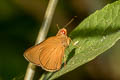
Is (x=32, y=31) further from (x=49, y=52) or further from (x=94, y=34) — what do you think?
(x=94, y=34)

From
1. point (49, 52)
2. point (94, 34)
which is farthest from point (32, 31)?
point (94, 34)

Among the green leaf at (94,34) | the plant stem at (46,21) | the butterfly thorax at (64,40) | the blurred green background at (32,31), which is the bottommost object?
the blurred green background at (32,31)

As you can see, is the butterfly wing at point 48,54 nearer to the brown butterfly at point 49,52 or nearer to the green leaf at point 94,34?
the brown butterfly at point 49,52

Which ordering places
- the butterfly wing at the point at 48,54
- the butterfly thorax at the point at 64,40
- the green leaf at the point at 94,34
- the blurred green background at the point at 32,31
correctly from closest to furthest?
the green leaf at the point at 94,34 → the butterfly wing at the point at 48,54 → the butterfly thorax at the point at 64,40 → the blurred green background at the point at 32,31

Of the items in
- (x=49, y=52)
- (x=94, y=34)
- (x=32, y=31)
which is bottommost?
(x=32, y=31)

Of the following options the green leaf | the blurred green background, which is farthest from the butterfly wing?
the blurred green background

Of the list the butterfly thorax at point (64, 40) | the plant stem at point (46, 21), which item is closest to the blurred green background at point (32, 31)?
the butterfly thorax at point (64, 40)

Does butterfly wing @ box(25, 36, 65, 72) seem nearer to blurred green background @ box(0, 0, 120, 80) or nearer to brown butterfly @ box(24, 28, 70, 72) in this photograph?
brown butterfly @ box(24, 28, 70, 72)

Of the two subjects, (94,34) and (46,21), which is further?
(94,34)
